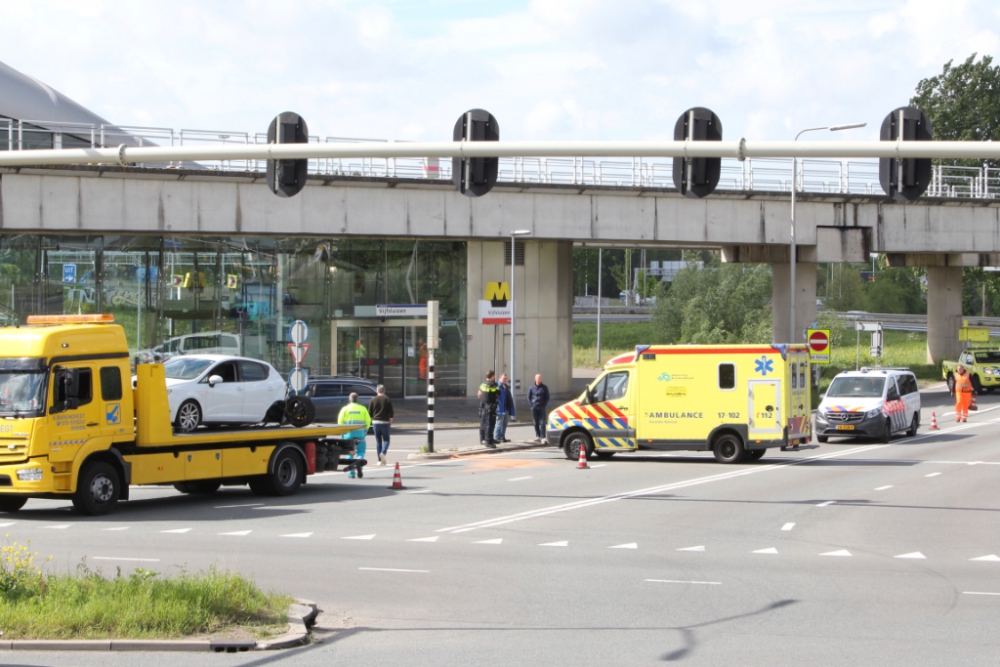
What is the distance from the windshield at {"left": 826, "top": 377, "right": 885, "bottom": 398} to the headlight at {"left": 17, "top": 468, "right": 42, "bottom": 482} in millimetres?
20863

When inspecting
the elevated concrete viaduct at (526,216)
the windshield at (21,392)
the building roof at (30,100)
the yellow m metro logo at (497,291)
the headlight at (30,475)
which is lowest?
the headlight at (30,475)

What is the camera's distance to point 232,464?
17328mm

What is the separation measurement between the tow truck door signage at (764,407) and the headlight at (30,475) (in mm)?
13986

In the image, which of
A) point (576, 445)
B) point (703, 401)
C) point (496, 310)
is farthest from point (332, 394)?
point (703, 401)

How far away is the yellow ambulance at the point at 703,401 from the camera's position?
2291 cm

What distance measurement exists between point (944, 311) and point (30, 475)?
51437 mm

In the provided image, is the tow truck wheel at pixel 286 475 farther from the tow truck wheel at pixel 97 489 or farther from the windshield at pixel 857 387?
the windshield at pixel 857 387

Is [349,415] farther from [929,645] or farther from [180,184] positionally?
[180,184]

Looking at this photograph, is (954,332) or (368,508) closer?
(368,508)

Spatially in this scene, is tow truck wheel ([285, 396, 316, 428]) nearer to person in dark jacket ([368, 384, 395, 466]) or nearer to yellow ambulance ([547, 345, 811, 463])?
person in dark jacket ([368, 384, 395, 466])

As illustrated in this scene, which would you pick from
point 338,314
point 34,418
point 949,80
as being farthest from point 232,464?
point 949,80

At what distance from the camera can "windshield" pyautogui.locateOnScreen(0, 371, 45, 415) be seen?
49.0 ft

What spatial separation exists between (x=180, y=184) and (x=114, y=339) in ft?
68.6

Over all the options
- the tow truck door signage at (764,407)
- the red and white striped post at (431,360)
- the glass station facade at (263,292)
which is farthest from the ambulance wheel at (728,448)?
the glass station facade at (263,292)
